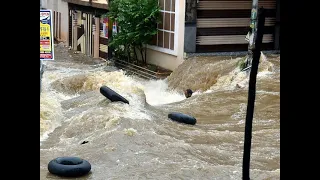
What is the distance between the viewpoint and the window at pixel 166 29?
838 inches

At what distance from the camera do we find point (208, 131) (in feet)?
39.8

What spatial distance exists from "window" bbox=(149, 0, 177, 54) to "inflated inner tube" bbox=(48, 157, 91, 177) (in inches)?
500

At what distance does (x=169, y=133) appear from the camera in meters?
11.6

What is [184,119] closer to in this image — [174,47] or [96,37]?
[174,47]

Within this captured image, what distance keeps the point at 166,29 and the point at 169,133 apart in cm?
1059

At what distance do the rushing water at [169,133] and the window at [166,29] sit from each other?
3.29 metres

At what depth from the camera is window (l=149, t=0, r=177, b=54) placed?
838 inches

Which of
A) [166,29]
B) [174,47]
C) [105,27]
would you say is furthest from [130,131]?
[105,27]

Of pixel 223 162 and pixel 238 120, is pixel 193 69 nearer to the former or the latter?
pixel 238 120

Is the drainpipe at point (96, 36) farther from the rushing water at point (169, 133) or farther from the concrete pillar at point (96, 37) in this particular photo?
the rushing water at point (169, 133)

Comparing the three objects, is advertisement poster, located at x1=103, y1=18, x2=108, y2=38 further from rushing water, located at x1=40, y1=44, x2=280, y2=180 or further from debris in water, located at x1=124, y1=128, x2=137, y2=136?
debris in water, located at x1=124, y1=128, x2=137, y2=136

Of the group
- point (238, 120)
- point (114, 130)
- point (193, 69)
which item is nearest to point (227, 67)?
point (193, 69)
